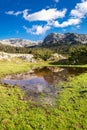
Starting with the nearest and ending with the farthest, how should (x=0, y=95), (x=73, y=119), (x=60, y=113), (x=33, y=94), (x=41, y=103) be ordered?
(x=73, y=119), (x=60, y=113), (x=41, y=103), (x=0, y=95), (x=33, y=94)

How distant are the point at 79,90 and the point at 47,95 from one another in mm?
7594

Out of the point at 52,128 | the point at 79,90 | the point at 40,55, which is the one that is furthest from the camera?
the point at 40,55

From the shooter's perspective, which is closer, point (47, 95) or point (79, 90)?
point (47, 95)

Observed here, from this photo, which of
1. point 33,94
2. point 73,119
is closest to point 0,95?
point 33,94

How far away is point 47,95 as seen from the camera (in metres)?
34.7

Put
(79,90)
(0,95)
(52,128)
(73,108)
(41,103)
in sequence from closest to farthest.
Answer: (52,128) < (73,108) < (41,103) < (0,95) < (79,90)

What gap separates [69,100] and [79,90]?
7.26 m

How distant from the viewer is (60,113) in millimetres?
25625

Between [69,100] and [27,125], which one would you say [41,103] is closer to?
[69,100]

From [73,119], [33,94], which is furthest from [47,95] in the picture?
[73,119]

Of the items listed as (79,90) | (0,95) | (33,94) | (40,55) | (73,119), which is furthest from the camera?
(40,55)

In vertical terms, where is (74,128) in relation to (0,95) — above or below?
below

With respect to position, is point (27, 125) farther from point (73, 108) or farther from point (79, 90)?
point (79, 90)

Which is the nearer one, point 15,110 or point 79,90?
point 15,110
